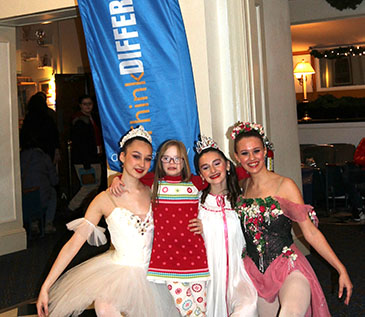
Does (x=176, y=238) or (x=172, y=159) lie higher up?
(x=172, y=159)

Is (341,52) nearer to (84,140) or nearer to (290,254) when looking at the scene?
(84,140)

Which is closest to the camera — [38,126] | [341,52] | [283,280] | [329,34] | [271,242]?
[283,280]

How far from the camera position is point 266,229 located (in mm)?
2783

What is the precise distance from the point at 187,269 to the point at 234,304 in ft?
1.00

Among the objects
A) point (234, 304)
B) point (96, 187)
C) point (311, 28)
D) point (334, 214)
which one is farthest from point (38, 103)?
point (311, 28)

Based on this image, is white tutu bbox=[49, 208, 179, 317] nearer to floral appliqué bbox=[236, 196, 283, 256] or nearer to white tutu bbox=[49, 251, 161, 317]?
white tutu bbox=[49, 251, 161, 317]

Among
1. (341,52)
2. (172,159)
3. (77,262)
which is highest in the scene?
(341,52)

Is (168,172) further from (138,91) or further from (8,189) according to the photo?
(8,189)

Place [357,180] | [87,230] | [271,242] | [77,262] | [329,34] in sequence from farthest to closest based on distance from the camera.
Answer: [329,34] → [357,180] → [77,262] → [87,230] → [271,242]

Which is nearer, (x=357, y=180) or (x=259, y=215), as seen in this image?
(x=259, y=215)

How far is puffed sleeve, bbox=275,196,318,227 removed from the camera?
270 cm

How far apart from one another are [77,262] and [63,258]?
260cm

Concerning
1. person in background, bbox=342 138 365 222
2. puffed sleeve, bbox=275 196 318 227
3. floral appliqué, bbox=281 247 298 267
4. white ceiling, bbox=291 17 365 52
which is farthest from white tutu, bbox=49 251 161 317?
white ceiling, bbox=291 17 365 52

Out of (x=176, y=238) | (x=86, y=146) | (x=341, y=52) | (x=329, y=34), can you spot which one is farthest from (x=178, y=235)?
(x=341, y=52)
